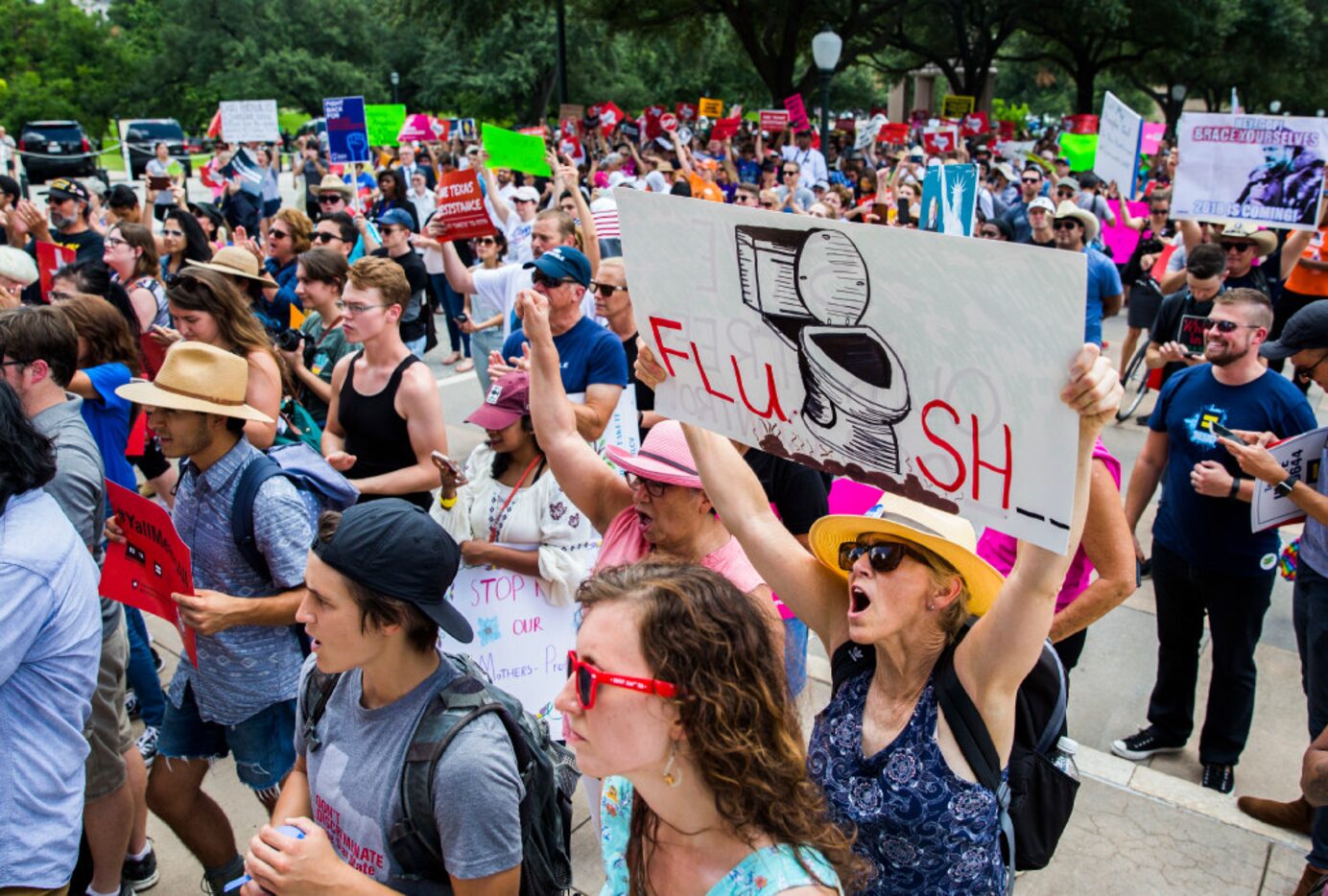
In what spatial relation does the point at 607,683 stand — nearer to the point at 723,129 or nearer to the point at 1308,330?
the point at 1308,330

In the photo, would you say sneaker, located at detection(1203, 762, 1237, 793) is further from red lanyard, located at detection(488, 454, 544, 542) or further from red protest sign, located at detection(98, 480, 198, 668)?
red protest sign, located at detection(98, 480, 198, 668)

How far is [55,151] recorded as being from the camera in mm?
27344

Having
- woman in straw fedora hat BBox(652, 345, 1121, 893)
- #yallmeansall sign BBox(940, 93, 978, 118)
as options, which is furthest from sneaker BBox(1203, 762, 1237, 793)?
#yallmeansall sign BBox(940, 93, 978, 118)

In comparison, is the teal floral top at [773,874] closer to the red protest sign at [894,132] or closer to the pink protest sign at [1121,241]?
the pink protest sign at [1121,241]

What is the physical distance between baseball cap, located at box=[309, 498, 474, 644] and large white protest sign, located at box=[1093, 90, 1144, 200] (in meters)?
8.97

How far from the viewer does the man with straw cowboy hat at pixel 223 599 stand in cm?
307

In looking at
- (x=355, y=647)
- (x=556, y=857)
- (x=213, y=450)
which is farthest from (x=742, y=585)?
(x=213, y=450)

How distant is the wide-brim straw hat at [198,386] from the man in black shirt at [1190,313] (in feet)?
15.7

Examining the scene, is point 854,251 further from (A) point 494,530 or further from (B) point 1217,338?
(B) point 1217,338

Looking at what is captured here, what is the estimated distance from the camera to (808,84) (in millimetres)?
35156

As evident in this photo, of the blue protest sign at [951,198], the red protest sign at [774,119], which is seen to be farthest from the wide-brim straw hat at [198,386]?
the red protest sign at [774,119]

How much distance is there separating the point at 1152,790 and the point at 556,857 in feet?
9.83

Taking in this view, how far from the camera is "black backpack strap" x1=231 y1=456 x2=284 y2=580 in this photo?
10.0 feet

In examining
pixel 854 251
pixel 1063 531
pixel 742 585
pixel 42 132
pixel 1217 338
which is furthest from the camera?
pixel 42 132
